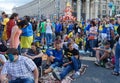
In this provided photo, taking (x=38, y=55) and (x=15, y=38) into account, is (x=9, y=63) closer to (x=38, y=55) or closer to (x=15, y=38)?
(x=38, y=55)

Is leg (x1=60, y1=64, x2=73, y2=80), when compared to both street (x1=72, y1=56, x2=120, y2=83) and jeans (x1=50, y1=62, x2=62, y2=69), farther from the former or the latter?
jeans (x1=50, y1=62, x2=62, y2=69)

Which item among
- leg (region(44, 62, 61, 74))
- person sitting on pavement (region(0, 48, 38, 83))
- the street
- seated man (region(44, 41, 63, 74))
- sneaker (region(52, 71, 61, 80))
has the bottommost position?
the street

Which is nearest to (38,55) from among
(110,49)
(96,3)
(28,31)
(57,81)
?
(57,81)

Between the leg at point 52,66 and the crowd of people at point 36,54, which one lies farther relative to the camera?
the leg at point 52,66

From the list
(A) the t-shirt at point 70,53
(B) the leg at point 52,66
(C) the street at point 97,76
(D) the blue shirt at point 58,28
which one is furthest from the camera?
(D) the blue shirt at point 58,28

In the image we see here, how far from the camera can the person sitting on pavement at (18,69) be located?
280 inches

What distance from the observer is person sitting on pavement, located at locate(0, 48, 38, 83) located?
7117 millimetres

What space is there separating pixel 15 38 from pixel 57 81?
198 centimetres

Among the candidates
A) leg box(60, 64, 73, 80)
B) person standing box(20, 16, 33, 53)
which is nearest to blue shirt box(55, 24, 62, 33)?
person standing box(20, 16, 33, 53)

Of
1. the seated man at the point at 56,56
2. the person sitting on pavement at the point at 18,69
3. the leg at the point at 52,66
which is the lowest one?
the leg at the point at 52,66

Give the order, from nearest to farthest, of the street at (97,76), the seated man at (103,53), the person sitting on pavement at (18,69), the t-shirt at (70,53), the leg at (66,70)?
the person sitting on pavement at (18,69), the leg at (66,70), the street at (97,76), the t-shirt at (70,53), the seated man at (103,53)

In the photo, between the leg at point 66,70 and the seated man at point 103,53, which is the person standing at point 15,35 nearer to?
the leg at point 66,70

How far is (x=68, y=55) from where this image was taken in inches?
442

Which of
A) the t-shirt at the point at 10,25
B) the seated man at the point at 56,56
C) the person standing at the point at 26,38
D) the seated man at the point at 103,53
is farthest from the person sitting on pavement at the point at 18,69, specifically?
the seated man at the point at 103,53
